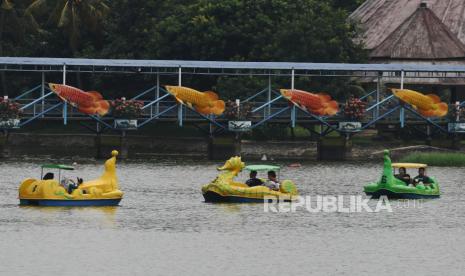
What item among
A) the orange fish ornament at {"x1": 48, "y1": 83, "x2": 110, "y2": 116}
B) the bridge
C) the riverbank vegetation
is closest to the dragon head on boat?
the bridge

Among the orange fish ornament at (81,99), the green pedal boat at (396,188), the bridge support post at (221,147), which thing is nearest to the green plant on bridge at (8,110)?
the orange fish ornament at (81,99)

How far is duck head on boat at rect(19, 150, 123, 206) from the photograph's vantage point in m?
63.7

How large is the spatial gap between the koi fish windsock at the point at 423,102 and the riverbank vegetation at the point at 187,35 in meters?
6.33

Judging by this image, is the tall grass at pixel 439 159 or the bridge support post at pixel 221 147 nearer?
the tall grass at pixel 439 159

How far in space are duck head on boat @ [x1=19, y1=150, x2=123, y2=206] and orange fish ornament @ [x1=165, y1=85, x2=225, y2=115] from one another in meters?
35.8

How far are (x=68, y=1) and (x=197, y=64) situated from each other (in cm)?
1905

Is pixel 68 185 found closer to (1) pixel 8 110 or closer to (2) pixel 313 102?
(1) pixel 8 110

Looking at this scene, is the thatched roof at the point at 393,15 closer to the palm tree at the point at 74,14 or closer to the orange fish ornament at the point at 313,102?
the orange fish ornament at the point at 313,102

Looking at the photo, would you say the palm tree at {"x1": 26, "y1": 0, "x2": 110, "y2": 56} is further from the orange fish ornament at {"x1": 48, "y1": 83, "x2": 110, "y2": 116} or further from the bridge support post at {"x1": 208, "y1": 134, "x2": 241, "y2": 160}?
the bridge support post at {"x1": 208, "y1": 134, "x2": 241, "y2": 160}

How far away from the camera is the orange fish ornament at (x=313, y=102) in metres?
102

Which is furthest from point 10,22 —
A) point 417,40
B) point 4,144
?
point 417,40

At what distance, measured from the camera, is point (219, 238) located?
57.0 m

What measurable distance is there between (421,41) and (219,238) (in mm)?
66462

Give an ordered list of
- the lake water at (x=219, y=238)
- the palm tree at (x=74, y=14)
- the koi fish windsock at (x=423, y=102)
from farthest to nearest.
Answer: the palm tree at (x=74, y=14)
the koi fish windsock at (x=423, y=102)
the lake water at (x=219, y=238)
